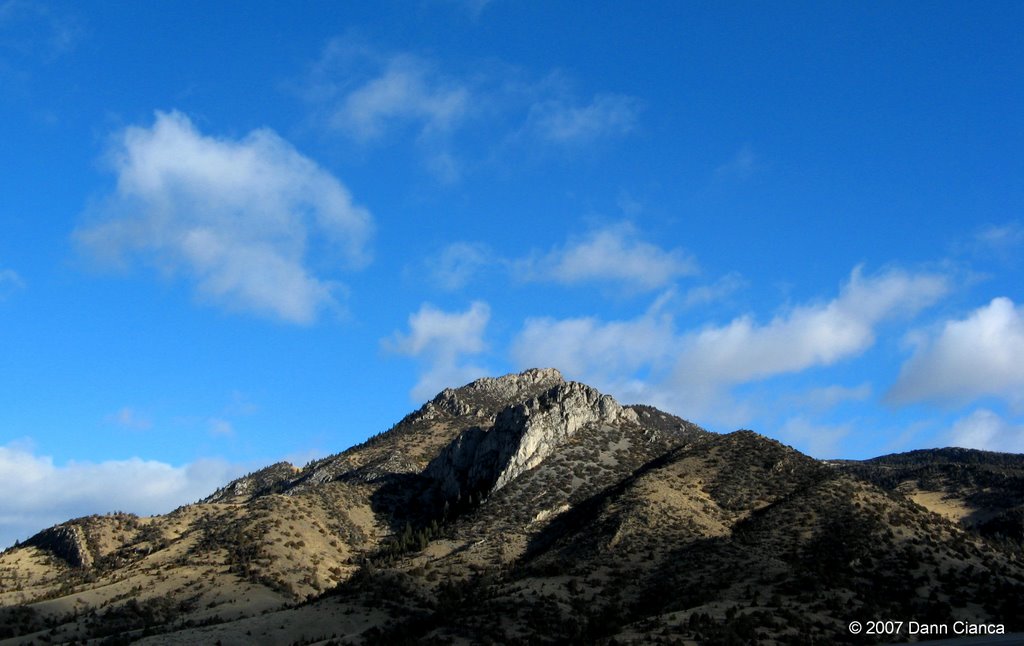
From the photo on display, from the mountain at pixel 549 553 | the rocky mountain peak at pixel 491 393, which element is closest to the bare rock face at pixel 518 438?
the mountain at pixel 549 553

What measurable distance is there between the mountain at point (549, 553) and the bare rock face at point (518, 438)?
0.34 m

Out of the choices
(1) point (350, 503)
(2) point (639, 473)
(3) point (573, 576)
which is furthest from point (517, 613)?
(1) point (350, 503)

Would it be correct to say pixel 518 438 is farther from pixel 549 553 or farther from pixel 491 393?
pixel 491 393

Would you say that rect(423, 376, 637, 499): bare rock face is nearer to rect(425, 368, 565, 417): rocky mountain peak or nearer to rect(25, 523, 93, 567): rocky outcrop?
rect(425, 368, 565, 417): rocky mountain peak

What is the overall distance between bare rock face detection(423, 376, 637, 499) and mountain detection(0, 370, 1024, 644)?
13.4 inches

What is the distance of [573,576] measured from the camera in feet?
234

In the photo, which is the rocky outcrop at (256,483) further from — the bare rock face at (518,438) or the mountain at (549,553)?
the bare rock face at (518,438)

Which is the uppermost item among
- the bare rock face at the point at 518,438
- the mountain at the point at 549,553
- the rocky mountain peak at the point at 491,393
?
the rocky mountain peak at the point at 491,393

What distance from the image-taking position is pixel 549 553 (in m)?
81.5

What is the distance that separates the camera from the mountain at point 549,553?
58.5m

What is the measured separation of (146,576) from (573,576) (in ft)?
169

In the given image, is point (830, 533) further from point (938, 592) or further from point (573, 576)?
point (573, 576)

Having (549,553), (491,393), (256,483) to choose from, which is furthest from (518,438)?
(256,483)

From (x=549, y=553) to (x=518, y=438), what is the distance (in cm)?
3266
